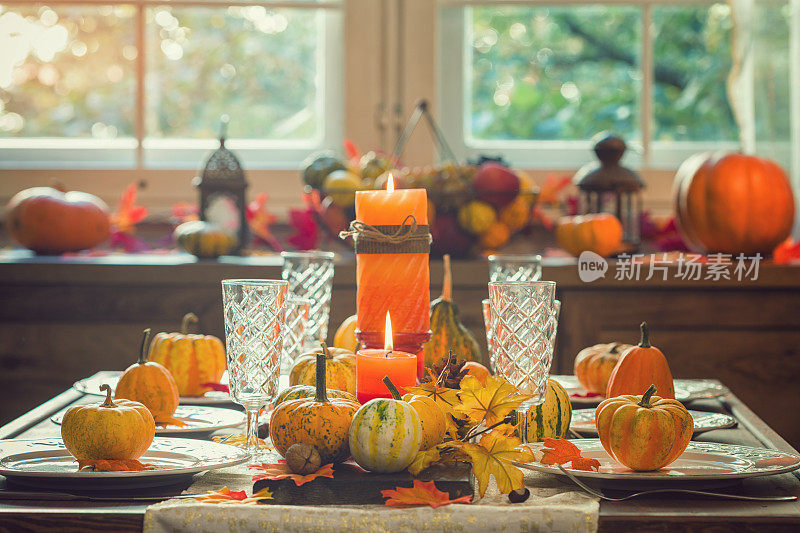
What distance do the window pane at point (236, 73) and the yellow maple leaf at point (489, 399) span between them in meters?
1.81

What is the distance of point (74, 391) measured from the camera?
4.19 feet

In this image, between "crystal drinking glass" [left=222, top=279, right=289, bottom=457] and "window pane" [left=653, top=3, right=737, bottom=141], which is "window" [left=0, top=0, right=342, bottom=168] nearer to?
"window pane" [left=653, top=3, right=737, bottom=141]

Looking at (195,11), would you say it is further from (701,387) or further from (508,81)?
(701,387)

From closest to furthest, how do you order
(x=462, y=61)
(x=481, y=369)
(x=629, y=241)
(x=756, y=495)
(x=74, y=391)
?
(x=756, y=495)
(x=481, y=369)
(x=74, y=391)
(x=629, y=241)
(x=462, y=61)

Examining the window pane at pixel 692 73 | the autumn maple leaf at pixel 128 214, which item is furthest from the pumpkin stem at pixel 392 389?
the window pane at pixel 692 73

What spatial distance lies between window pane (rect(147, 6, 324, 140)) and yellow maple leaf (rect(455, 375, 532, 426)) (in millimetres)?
1810

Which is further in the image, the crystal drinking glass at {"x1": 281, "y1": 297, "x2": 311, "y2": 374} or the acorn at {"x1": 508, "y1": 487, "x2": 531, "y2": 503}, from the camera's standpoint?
the crystal drinking glass at {"x1": 281, "y1": 297, "x2": 311, "y2": 374}

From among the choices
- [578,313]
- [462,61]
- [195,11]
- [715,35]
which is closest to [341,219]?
[578,313]

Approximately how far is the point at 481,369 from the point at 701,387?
0.47 meters

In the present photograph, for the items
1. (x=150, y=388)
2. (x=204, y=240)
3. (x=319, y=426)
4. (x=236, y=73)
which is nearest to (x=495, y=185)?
(x=204, y=240)

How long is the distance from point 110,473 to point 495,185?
1384 mm

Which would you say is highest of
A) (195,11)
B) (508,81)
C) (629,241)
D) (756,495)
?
(195,11)

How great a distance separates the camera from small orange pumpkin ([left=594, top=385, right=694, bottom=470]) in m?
0.80

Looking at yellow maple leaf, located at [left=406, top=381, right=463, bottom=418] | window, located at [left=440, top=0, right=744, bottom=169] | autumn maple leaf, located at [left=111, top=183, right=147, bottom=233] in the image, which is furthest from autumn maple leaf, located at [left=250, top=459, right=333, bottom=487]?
window, located at [left=440, top=0, right=744, bottom=169]
